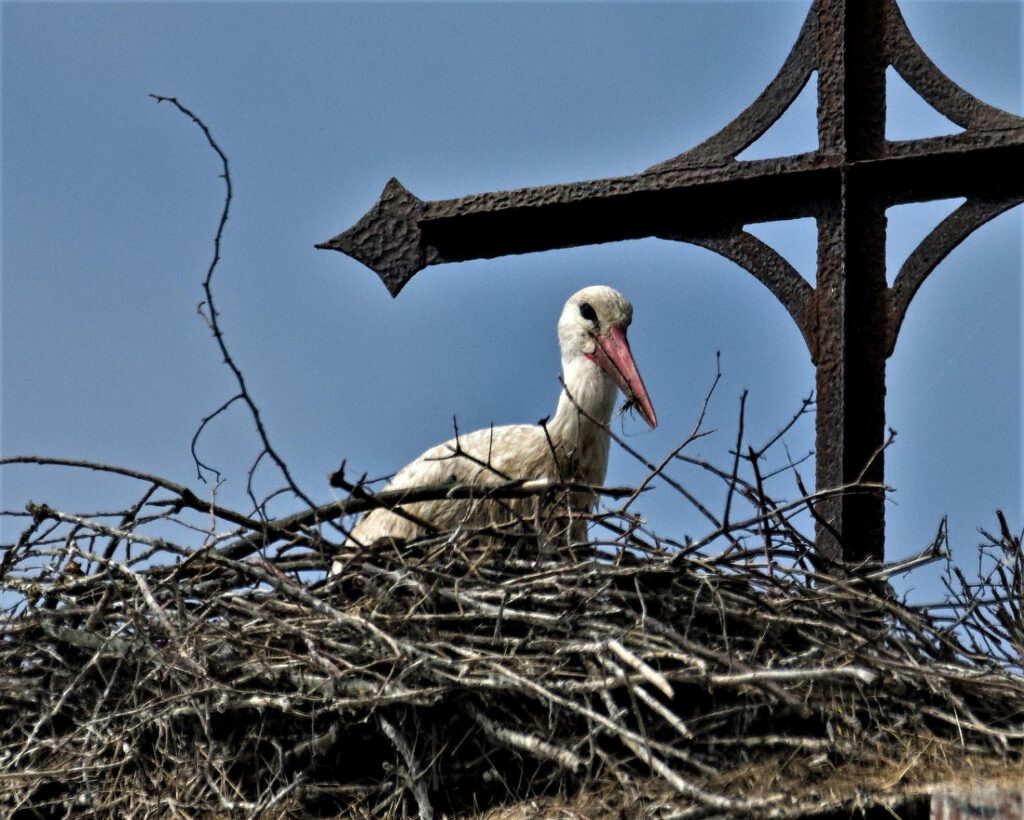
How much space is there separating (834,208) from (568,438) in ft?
4.71

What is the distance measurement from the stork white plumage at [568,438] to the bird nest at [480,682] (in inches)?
39.4

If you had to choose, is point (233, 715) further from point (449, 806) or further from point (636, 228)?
point (636, 228)

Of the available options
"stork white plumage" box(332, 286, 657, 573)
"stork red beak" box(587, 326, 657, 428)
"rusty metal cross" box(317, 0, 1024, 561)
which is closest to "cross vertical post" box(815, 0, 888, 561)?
"rusty metal cross" box(317, 0, 1024, 561)

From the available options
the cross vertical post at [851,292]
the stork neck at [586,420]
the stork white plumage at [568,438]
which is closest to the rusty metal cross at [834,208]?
the cross vertical post at [851,292]

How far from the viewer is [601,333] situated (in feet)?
18.9

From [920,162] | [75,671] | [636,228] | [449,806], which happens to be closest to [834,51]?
[920,162]

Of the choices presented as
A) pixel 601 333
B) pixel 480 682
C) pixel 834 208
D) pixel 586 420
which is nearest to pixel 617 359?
pixel 601 333

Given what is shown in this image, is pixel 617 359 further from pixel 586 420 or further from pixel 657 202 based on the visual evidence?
pixel 657 202

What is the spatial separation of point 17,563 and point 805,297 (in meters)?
1.97

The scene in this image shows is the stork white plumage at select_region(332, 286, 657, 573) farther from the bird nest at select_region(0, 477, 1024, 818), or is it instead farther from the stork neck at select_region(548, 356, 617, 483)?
the bird nest at select_region(0, 477, 1024, 818)

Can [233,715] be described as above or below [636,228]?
below

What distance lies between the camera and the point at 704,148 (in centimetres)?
455

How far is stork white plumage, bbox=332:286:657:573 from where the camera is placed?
5.35 meters

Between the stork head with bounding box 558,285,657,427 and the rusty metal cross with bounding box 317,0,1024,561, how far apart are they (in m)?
1.02
